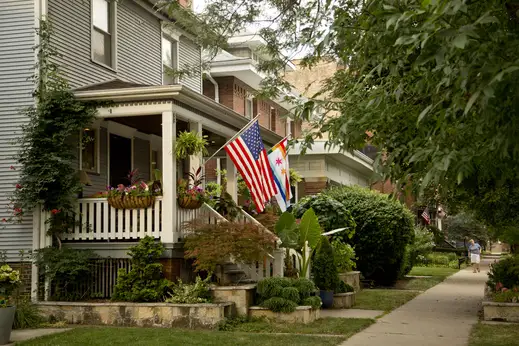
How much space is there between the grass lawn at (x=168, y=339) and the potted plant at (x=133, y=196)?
271cm

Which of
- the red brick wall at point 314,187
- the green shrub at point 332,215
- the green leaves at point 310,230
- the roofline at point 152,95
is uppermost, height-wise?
the roofline at point 152,95

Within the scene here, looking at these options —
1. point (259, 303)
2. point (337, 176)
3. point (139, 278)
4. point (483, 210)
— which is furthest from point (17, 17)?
point (337, 176)

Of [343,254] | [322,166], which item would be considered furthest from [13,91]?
[322,166]

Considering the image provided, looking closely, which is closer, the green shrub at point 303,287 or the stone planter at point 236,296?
the stone planter at point 236,296

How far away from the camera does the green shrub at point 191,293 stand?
11945 millimetres

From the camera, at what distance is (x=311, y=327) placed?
11.8m

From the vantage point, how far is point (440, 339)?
428 inches

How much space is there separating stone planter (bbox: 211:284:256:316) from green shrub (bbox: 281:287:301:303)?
624mm

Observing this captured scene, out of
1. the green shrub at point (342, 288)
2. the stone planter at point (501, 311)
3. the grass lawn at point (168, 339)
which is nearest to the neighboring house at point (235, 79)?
the green shrub at point (342, 288)

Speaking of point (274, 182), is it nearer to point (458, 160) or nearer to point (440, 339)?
point (440, 339)

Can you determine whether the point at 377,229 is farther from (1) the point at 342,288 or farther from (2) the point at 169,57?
(2) the point at 169,57

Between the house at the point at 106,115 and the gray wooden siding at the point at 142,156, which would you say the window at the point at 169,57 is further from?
the gray wooden siding at the point at 142,156

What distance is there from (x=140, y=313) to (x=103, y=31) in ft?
24.2

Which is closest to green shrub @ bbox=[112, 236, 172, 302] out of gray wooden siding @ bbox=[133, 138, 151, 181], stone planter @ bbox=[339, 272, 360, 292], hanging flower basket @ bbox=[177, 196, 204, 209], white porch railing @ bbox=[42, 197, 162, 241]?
white porch railing @ bbox=[42, 197, 162, 241]
